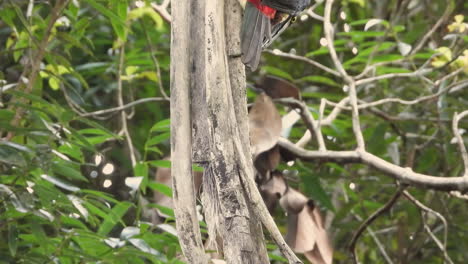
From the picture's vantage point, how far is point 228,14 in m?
1.18

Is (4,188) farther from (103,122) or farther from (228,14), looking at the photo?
(103,122)

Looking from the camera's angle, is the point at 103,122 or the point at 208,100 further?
the point at 103,122

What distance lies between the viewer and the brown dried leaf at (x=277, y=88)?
2.14 m

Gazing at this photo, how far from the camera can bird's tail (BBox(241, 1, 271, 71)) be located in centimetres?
121

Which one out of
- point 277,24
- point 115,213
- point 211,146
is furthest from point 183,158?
point 115,213

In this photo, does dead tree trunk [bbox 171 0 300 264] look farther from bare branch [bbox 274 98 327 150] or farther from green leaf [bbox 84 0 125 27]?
bare branch [bbox 274 98 327 150]

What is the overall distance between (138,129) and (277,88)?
29.7 inches

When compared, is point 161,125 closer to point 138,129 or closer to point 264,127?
point 264,127

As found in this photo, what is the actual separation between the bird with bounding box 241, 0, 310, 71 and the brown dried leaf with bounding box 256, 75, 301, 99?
0.72m

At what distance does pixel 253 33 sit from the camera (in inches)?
49.3

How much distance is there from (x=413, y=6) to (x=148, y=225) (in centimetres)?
185

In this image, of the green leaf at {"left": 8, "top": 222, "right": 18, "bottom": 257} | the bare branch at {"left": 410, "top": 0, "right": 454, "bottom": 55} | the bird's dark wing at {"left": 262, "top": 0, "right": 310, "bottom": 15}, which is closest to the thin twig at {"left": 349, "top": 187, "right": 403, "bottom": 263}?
the bare branch at {"left": 410, "top": 0, "right": 454, "bottom": 55}

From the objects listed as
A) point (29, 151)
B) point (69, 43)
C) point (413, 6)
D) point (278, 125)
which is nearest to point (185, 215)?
point (29, 151)

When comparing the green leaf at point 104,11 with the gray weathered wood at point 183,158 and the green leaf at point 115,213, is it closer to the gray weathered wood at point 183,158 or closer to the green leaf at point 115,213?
the green leaf at point 115,213
